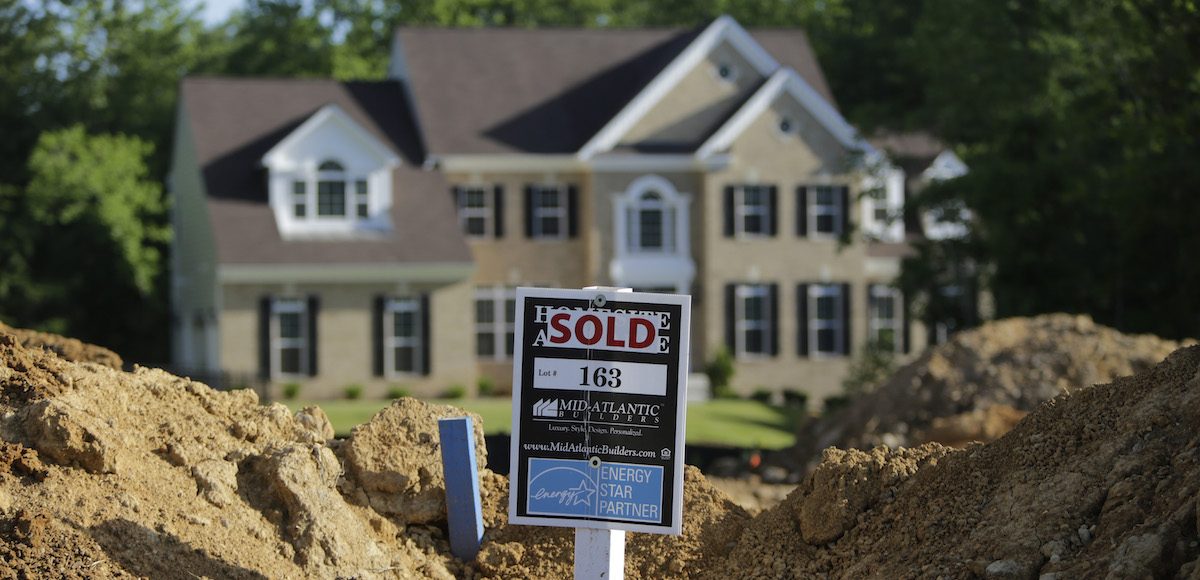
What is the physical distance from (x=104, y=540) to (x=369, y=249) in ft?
91.5

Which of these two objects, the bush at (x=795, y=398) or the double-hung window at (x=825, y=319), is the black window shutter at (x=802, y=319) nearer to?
the double-hung window at (x=825, y=319)

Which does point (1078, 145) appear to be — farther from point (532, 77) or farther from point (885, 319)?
point (532, 77)

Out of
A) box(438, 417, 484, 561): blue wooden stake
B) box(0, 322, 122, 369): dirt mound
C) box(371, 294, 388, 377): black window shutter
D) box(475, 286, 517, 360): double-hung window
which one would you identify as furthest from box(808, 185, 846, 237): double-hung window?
box(438, 417, 484, 561): blue wooden stake

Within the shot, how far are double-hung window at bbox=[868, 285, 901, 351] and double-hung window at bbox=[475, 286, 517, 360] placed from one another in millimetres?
9226

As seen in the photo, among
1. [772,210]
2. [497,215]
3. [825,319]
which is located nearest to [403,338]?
[497,215]

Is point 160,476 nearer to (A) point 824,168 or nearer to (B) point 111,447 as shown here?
(B) point 111,447

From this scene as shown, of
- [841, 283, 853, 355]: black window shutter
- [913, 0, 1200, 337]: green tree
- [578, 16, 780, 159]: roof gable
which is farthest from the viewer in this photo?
[841, 283, 853, 355]: black window shutter

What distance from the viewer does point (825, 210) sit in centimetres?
3994

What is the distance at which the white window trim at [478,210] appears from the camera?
38.2 m

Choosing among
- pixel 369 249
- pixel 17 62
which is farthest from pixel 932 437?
pixel 17 62

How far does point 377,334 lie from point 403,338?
712mm

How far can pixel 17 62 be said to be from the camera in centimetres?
4512

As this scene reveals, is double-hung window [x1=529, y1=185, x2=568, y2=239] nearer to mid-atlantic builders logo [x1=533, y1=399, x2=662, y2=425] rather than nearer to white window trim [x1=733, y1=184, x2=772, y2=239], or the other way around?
white window trim [x1=733, y1=184, x2=772, y2=239]

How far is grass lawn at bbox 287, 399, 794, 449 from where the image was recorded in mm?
28234
